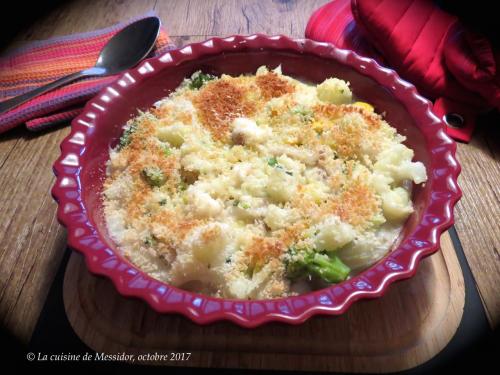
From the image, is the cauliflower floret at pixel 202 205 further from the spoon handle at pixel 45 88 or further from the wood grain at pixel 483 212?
the spoon handle at pixel 45 88

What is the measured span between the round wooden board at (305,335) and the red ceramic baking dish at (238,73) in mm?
105

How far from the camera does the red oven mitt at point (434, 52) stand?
1613 millimetres

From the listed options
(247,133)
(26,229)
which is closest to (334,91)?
(247,133)

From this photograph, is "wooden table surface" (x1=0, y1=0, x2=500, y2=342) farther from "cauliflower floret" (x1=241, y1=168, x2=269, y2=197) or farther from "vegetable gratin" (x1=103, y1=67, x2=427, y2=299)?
"cauliflower floret" (x1=241, y1=168, x2=269, y2=197)

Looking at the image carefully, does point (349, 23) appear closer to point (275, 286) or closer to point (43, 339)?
point (275, 286)

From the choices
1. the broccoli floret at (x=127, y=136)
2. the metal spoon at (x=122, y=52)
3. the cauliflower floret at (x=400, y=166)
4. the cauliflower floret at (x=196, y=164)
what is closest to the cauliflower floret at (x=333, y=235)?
the cauliflower floret at (x=400, y=166)

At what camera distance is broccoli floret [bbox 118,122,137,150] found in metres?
1.40

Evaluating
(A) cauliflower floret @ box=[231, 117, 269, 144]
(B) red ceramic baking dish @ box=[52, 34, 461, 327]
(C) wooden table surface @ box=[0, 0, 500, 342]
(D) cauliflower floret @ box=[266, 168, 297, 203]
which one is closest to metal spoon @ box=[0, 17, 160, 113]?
(C) wooden table surface @ box=[0, 0, 500, 342]

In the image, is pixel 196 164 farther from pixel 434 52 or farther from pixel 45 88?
pixel 434 52

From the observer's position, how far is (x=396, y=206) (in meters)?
1.17

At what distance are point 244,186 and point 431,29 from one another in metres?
1.17

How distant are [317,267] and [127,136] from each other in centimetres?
77

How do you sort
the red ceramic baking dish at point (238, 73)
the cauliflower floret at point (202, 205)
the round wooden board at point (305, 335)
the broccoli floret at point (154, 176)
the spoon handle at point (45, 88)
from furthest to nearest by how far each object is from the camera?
the spoon handle at point (45, 88) < the broccoli floret at point (154, 176) < the cauliflower floret at point (202, 205) < the round wooden board at point (305, 335) < the red ceramic baking dish at point (238, 73)

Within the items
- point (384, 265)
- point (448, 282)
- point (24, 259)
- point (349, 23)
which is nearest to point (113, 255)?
point (24, 259)
